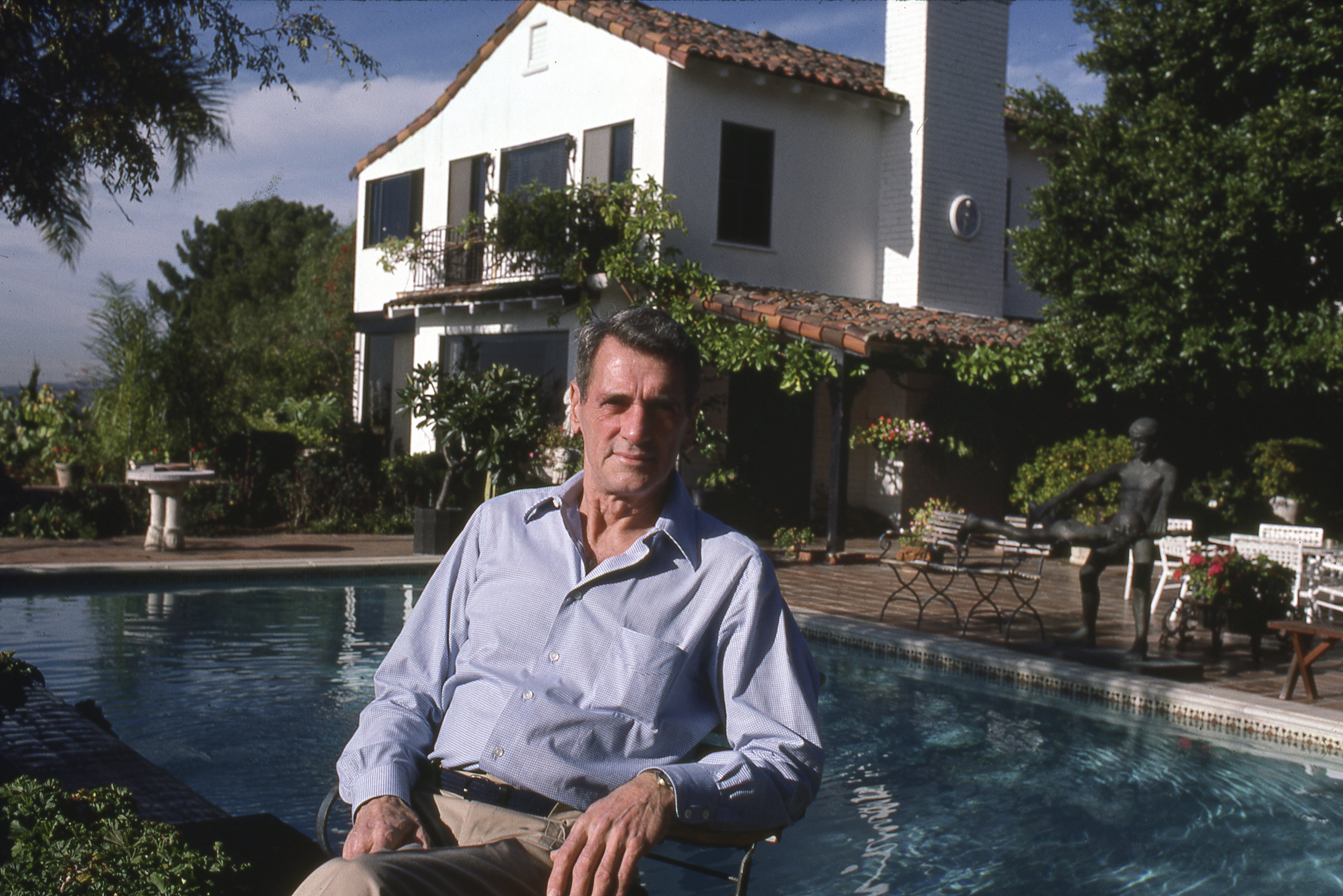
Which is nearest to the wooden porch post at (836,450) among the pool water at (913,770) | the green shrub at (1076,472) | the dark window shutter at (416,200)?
the green shrub at (1076,472)

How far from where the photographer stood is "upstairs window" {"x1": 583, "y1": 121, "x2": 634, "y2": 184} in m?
15.8

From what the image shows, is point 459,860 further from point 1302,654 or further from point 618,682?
point 1302,654

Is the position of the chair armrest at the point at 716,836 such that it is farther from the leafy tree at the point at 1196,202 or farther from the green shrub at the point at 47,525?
the green shrub at the point at 47,525

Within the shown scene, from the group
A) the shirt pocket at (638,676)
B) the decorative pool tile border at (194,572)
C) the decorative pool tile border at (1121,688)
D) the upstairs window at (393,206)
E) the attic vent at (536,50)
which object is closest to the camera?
the shirt pocket at (638,676)

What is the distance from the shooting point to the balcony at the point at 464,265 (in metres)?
16.1

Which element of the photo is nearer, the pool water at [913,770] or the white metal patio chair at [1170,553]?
the pool water at [913,770]

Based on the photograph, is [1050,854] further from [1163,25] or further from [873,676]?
[1163,25]

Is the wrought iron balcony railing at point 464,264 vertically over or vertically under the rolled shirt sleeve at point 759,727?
A: over

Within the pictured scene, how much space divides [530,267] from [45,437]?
23.1 feet

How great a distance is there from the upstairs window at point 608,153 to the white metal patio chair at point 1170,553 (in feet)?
26.8

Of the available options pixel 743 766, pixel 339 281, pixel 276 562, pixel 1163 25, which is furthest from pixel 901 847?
pixel 339 281

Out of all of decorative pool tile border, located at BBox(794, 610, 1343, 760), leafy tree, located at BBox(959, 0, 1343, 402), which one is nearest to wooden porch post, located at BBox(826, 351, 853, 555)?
leafy tree, located at BBox(959, 0, 1343, 402)

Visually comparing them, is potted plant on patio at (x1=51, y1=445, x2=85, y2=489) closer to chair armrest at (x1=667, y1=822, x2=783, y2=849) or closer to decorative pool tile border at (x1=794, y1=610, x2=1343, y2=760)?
decorative pool tile border at (x1=794, y1=610, x2=1343, y2=760)

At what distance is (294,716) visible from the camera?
664 cm
